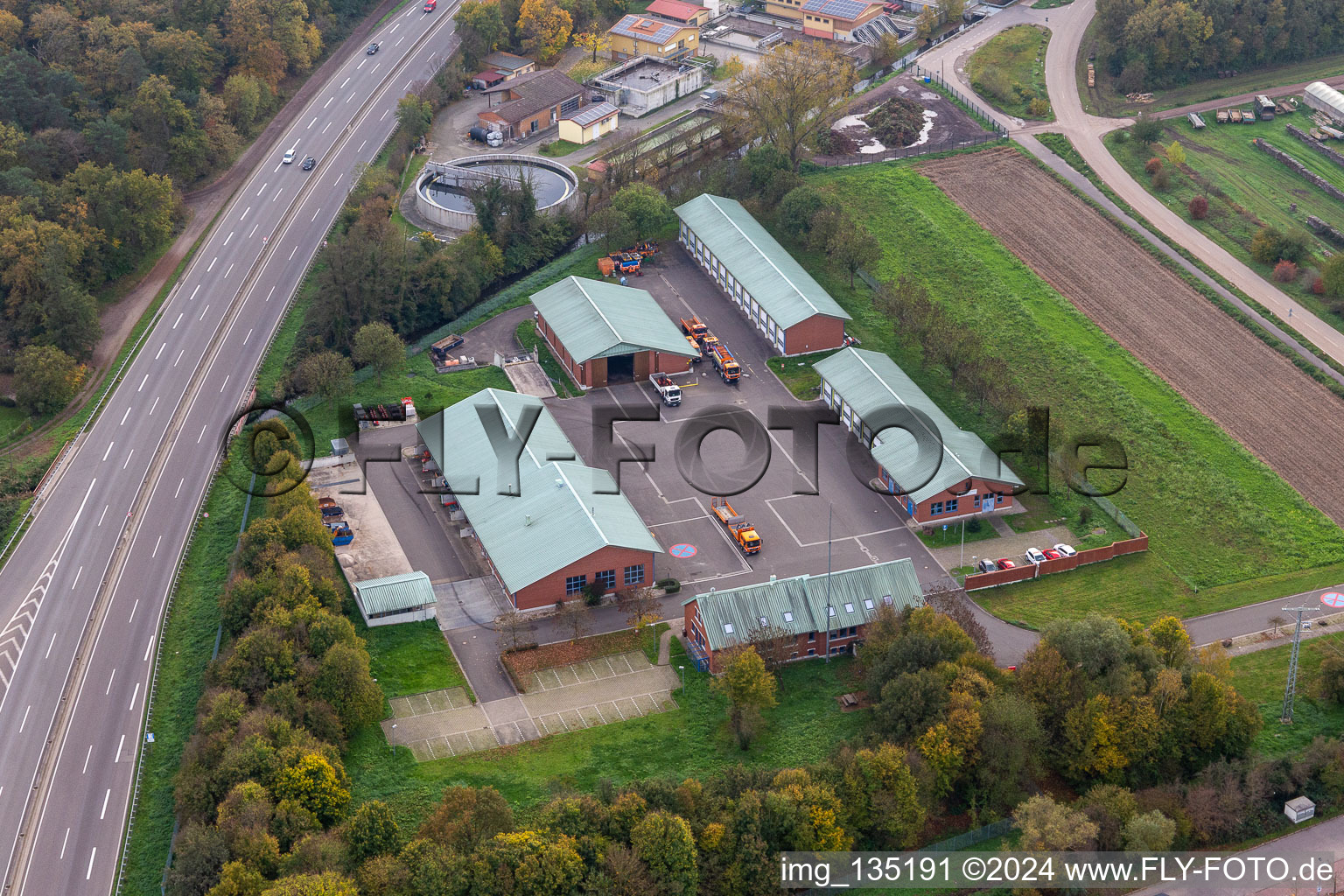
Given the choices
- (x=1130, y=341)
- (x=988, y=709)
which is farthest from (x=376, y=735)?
(x=1130, y=341)

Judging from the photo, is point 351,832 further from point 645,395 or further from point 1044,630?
point 645,395

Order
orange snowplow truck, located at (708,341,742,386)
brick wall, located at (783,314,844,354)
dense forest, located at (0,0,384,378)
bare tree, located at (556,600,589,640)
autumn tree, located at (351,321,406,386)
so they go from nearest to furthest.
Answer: bare tree, located at (556,600,589,640)
autumn tree, located at (351,321,406,386)
orange snowplow truck, located at (708,341,742,386)
brick wall, located at (783,314,844,354)
dense forest, located at (0,0,384,378)

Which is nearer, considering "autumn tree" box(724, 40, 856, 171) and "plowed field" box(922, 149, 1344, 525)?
"plowed field" box(922, 149, 1344, 525)

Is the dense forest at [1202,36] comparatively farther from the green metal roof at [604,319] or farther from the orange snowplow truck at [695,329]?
the green metal roof at [604,319]

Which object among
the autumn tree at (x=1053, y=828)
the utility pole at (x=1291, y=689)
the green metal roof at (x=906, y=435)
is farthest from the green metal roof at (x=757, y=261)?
the autumn tree at (x=1053, y=828)

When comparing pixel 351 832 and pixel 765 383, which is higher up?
pixel 351 832

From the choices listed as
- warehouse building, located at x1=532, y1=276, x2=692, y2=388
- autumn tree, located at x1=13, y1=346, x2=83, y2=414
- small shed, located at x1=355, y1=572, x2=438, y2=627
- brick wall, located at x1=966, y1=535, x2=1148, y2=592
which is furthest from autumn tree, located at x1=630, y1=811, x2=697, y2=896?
autumn tree, located at x1=13, y1=346, x2=83, y2=414

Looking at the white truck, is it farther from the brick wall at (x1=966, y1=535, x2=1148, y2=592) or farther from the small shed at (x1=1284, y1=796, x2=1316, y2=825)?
the small shed at (x1=1284, y1=796, x2=1316, y2=825)
